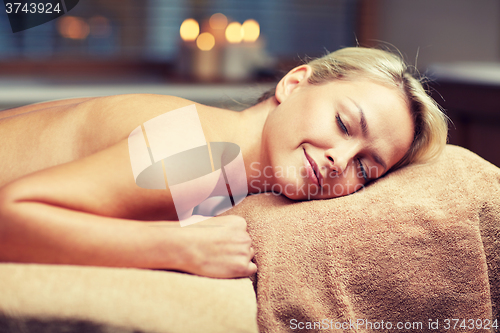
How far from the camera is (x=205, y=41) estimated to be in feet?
7.25

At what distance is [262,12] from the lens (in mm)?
2355

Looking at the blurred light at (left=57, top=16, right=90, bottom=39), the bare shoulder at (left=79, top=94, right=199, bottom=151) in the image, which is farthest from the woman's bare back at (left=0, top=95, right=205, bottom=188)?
the blurred light at (left=57, top=16, right=90, bottom=39)

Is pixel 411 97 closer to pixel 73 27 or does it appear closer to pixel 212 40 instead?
pixel 212 40

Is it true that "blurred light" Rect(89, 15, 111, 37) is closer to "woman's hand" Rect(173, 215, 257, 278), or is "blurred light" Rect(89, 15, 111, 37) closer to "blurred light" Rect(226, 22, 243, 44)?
"blurred light" Rect(226, 22, 243, 44)

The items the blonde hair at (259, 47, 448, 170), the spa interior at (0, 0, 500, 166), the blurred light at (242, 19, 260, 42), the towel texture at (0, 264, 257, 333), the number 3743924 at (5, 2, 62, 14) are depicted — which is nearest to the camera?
the towel texture at (0, 264, 257, 333)

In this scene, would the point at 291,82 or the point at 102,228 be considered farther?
the point at 291,82

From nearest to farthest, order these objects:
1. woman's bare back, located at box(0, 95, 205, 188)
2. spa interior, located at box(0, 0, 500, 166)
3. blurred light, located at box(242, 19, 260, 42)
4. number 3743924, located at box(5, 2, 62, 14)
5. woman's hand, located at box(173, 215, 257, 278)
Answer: woman's hand, located at box(173, 215, 257, 278)
woman's bare back, located at box(0, 95, 205, 188)
number 3743924, located at box(5, 2, 62, 14)
spa interior, located at box(0, 0, 500, 166)
blurred light, located at box(242, 19, 260, 42)

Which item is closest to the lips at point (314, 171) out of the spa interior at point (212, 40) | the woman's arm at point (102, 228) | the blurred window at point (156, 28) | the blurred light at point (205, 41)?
the woman's arm at point (102, 228)

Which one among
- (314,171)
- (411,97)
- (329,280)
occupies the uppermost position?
(411,97)

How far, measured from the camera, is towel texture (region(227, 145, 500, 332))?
60 cm

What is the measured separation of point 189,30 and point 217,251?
6.18 feet

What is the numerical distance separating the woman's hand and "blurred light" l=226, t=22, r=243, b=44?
5.97ft

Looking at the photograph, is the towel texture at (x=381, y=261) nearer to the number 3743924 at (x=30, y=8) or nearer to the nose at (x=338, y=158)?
the nose at (x=338, y=158)

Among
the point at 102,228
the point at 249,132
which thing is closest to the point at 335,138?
the point at 249,132
